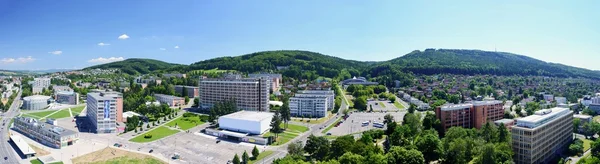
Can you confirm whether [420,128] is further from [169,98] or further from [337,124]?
[169,98]

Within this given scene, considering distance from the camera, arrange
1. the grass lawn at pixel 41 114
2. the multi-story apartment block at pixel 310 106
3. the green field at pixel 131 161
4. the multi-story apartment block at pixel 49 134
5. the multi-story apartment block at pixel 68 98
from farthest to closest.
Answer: the multi-story apartment block at pixel 68 98, the grass lawn at pixel 41 114, the multi-story apartment block at pixel 310 106, the multi-story apartment block at pixel 49 134, the green field at pixel 131 161

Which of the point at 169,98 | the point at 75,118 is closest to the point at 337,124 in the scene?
the point at 169,98

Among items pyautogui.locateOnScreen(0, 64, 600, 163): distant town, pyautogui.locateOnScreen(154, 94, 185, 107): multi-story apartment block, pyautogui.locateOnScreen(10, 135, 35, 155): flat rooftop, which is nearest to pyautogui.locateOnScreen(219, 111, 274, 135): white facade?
pyautogui.locateOnScreen(0, 64, 600, 163): distant town

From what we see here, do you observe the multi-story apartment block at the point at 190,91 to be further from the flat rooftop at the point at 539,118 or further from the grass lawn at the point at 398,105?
the flat rooftop at the point at 539,118

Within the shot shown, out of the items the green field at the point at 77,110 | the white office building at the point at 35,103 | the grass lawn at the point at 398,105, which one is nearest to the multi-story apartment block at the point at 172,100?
the green field at the point at 77,110

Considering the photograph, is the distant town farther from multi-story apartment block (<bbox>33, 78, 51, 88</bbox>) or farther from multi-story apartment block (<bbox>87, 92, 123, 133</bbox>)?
multi-story apartment block (<bbox>33, 78, 51, 88</bbox>)

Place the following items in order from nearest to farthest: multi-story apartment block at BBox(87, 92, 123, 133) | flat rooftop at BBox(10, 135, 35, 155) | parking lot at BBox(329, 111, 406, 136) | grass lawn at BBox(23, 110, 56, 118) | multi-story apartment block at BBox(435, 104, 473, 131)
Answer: flat rooftop at BBox(10, 135, 35, 155), multi-story apartment block at BBox(435, 104, 473, 131), parking lot at BBox(329, 111, 406, 136), multi-story apartment block at BBox(87, 92, 123, 133), grass lawn at BBox(23, 110, 56, 118)

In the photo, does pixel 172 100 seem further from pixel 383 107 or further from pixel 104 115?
pixel 383 107
